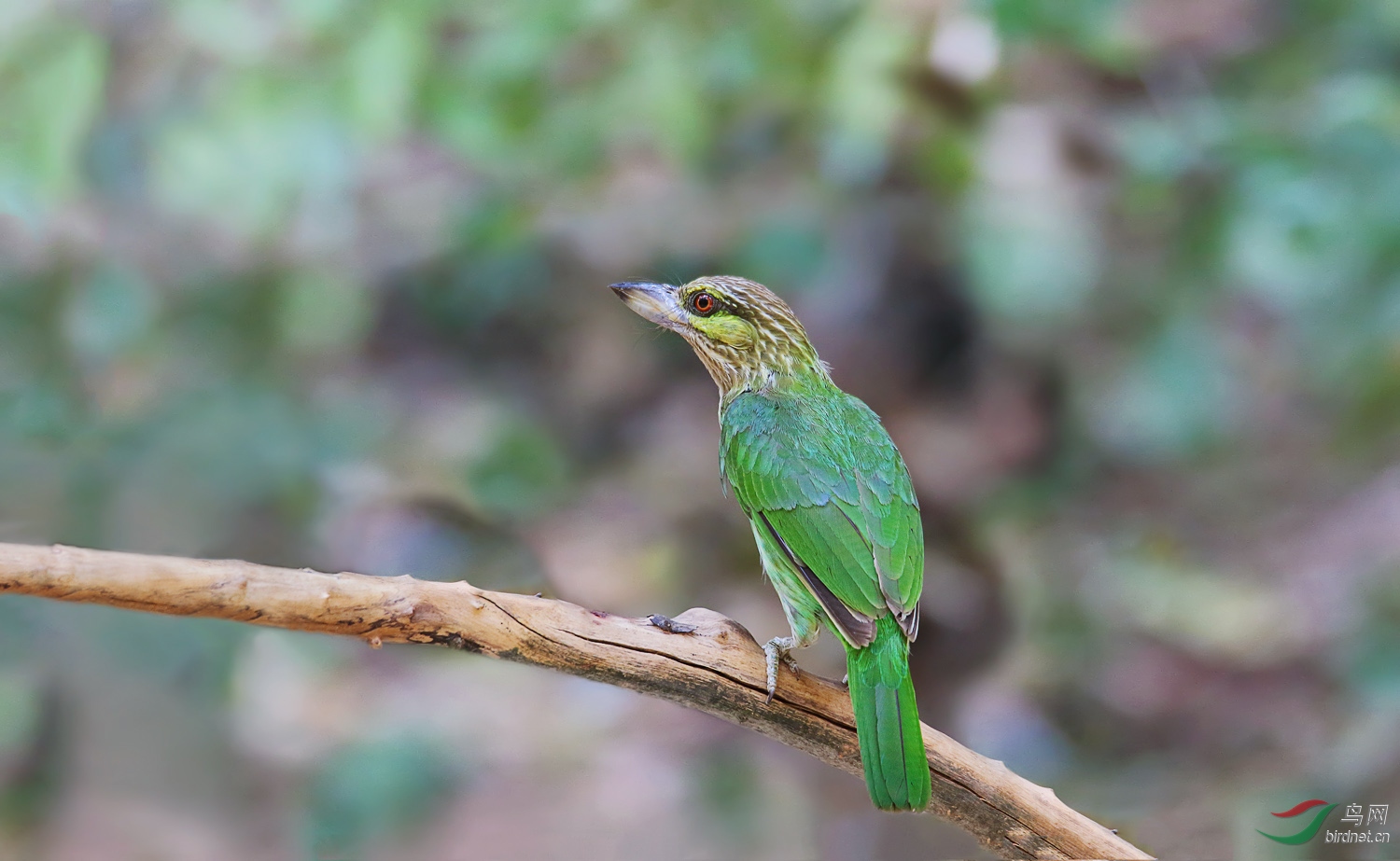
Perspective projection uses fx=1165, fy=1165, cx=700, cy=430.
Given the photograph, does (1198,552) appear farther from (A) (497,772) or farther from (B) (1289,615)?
(A) (497,772)

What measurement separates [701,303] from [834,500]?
1.83ft

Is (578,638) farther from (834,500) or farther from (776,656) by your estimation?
(834,500)

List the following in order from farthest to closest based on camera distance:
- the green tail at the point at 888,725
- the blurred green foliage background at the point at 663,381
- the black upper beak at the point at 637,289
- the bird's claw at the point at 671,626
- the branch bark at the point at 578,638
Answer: the blurred green foliage background at the point at 663,381, the black upper beak at the point at 637,289, the bird's claw at the point at 671,626, the green tail at the point at 888,725, the branch bark at the point at 578,638

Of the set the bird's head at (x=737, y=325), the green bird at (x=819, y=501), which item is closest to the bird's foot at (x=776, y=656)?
the green bird at (x=819, y=501)

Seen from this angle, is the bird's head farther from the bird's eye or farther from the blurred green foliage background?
the blurred green foliage background

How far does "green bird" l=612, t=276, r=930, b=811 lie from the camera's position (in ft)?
5.99

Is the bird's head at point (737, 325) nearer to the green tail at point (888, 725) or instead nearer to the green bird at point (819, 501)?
the green bird at point (819, 501)

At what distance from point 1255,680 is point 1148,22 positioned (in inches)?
89.0

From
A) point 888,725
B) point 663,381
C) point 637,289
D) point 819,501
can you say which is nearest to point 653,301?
point 637,289

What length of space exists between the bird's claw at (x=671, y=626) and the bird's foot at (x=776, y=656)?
13 cm

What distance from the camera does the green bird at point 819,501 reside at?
1825mm

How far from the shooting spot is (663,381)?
4.22m

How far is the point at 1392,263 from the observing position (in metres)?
3.16

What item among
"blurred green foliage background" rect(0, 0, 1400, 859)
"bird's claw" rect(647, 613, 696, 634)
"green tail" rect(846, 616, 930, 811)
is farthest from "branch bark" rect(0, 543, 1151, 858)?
"blurred green foliage background" rect(0, 0, 1400, 859)
